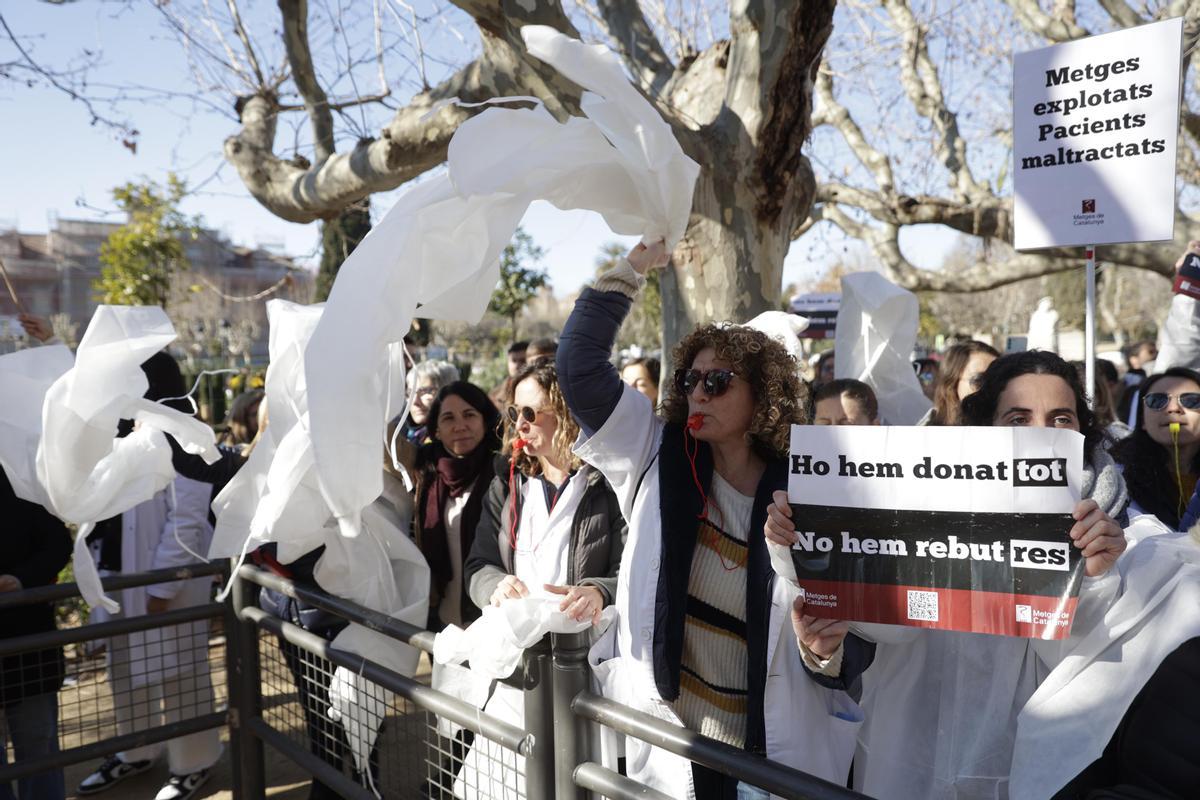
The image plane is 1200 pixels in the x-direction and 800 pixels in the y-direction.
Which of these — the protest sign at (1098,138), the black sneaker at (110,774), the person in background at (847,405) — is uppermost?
the protest sign at (1098,138)

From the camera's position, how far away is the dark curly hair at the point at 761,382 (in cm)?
220

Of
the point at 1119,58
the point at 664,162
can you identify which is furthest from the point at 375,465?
the point at 1119,58

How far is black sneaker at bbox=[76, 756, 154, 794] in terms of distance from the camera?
407 centimetres

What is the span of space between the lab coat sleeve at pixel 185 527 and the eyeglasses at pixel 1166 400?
3931 mm

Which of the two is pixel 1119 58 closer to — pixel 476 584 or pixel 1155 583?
pixel 1155 583

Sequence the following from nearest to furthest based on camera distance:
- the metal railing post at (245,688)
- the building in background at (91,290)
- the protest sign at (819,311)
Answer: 1. the metal railing post at (245,688)
2. the protest sign at (819,311)
3. the building in background at (91,290)

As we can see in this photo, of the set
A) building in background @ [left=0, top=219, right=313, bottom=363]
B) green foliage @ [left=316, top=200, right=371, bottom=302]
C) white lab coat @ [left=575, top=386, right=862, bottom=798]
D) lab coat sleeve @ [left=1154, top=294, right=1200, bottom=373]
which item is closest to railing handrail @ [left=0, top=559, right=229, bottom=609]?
white lab coat @ [left=575, top=386, right=862, bottom=798]

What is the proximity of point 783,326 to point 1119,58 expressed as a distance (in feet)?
5.66

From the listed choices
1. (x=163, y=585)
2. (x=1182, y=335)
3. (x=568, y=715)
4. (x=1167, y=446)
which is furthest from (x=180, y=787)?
(x=1182, y=335)

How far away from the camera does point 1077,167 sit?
12.1 feet

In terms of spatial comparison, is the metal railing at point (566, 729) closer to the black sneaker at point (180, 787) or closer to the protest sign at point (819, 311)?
the black sneaker at point (180, 787)

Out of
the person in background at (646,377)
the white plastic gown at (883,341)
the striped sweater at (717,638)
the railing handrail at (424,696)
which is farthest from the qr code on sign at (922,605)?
the white plastic gown at (883,341)

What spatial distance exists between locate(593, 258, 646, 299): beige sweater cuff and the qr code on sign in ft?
3.42

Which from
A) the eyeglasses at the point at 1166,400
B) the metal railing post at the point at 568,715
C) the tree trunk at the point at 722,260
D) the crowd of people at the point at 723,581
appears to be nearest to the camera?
the crowd of people at the point at 723,581
